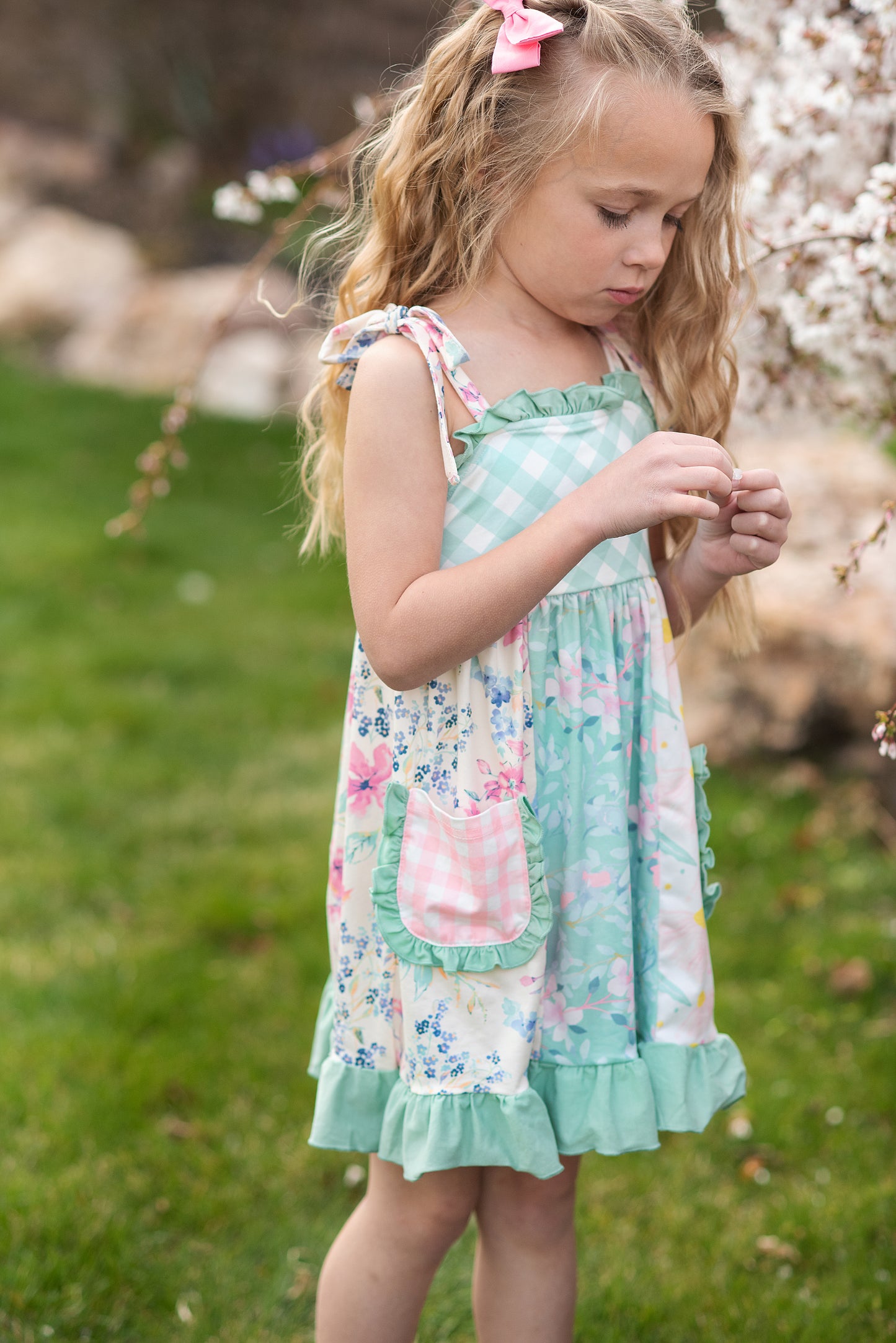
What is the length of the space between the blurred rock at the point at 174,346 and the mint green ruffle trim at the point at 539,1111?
22.6 feet

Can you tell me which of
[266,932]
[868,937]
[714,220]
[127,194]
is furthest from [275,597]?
[127,194]

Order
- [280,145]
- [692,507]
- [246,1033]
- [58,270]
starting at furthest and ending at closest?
[280,145], [58,270], [246,1033], [692,507]

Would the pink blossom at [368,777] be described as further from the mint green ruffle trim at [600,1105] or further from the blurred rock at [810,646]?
the blurred rock at [810,646]

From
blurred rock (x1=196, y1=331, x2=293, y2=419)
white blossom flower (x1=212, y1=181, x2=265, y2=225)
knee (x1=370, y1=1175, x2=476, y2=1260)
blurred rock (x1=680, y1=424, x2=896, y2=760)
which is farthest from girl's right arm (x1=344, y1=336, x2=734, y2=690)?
blurred rock (x1=196, y1=331, x2=293, y2=419)

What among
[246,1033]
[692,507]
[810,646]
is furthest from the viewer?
[810,646]

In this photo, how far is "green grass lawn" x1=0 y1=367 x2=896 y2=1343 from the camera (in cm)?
197

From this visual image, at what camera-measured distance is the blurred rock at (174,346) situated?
26.9 ft

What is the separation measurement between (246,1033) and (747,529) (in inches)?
66.8

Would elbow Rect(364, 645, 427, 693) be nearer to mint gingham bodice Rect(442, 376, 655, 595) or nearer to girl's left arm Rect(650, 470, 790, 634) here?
mint gingham bodice Rect(442, 376, 655, 595)

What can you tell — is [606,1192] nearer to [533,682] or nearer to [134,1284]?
[134,1284]

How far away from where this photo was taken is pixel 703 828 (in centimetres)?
157

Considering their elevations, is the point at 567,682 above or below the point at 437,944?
above

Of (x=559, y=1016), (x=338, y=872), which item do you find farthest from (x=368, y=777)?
(x=559, y=1016)

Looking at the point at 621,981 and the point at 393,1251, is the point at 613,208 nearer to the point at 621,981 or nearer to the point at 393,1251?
the point at 621,981
